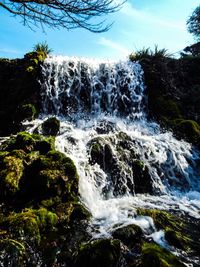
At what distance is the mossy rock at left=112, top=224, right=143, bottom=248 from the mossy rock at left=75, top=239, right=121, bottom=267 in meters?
0.63

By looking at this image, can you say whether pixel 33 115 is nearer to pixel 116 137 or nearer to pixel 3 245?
pixel 116 137

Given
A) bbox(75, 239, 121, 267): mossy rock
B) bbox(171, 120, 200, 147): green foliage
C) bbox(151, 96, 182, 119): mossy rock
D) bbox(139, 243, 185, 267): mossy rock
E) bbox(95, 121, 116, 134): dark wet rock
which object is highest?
bbox(151, 96, 182, 119): mossy rock

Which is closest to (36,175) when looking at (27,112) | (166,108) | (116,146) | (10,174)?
(10,174)

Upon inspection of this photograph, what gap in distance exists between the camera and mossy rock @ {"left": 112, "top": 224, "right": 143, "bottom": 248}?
531 cm

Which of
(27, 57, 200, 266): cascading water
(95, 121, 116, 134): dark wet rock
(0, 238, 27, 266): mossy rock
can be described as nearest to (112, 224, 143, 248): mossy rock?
(27, 57, 200, 266): cascading water

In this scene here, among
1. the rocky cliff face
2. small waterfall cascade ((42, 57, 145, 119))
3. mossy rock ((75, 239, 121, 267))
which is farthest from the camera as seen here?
small waterfall cascade ((42, 57, 145, 119))

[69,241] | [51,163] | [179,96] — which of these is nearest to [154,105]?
[179,96]

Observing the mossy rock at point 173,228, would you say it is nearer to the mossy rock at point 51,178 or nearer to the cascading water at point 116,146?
the cascading water at point 116,146

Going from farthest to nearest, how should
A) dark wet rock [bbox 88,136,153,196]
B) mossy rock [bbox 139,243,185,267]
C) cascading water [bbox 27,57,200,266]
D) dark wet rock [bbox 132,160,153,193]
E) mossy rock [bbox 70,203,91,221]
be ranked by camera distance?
dark wet rock [bbox 132,160,153,193], dark wet rock [bbox 88,136,153,196], cascading water [bbox 27,57,200,266], mossy rock [bbox 70,203,91,221], mossy rock [bbox 139,243,185,267]

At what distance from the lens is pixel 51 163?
711 cm

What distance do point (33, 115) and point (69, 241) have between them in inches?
311

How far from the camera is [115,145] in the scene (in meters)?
9.59

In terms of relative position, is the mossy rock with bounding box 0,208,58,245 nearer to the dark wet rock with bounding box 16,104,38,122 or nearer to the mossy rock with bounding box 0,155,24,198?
the mossy rock with bounding box 0,155,24,198

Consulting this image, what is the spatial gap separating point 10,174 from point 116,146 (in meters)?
3.92
